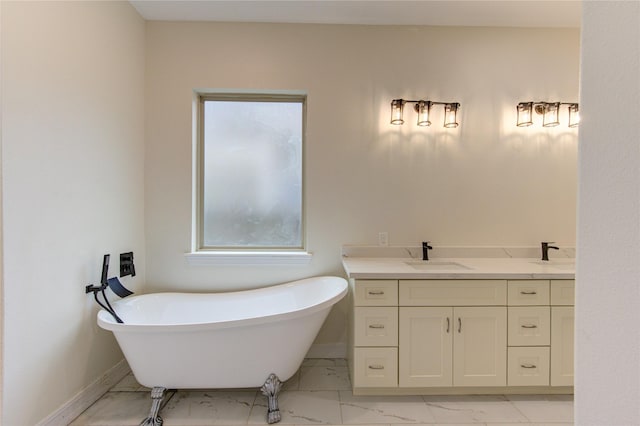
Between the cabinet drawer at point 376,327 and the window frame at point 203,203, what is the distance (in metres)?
0.68

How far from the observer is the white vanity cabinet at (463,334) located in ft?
5.85

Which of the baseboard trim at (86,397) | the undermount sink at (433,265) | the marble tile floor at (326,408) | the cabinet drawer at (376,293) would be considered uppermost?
the undermount sink at (433,265)

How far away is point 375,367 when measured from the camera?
1783 mm

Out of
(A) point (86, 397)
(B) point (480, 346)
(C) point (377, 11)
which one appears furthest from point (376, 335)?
(C) point (377, 11)

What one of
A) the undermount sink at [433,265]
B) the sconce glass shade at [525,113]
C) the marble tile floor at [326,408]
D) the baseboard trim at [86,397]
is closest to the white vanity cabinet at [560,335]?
the marble tile floor at [326,408]

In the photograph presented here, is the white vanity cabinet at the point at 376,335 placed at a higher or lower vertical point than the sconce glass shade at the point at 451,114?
lower

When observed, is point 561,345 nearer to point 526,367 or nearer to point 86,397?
point 526,367

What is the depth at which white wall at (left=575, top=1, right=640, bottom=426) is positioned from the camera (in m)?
0.50

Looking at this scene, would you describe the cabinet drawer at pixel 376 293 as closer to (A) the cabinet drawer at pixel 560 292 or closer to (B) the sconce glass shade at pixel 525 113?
(A) the cabinet drawer at pixel 560 292

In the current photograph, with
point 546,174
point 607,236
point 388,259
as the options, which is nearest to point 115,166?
point 388,259

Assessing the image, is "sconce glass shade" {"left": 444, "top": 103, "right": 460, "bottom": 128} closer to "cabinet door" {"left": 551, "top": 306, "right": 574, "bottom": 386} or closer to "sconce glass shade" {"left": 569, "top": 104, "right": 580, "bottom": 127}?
"sconce glass shade" {"left": 569, "top": 104, "right": 580, "bottom": 127}

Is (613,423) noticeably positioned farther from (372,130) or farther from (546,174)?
(546,174)

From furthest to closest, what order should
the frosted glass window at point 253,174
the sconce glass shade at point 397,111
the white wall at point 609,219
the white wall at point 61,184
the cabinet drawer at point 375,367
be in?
the frosted glass window at point 253,174 → the sconce glass shade at point 397,111 → the cabinet drawer at point 375,367 → the white wall at point 61,184 → the white wall at point 609,219

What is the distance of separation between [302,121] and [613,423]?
231cm
